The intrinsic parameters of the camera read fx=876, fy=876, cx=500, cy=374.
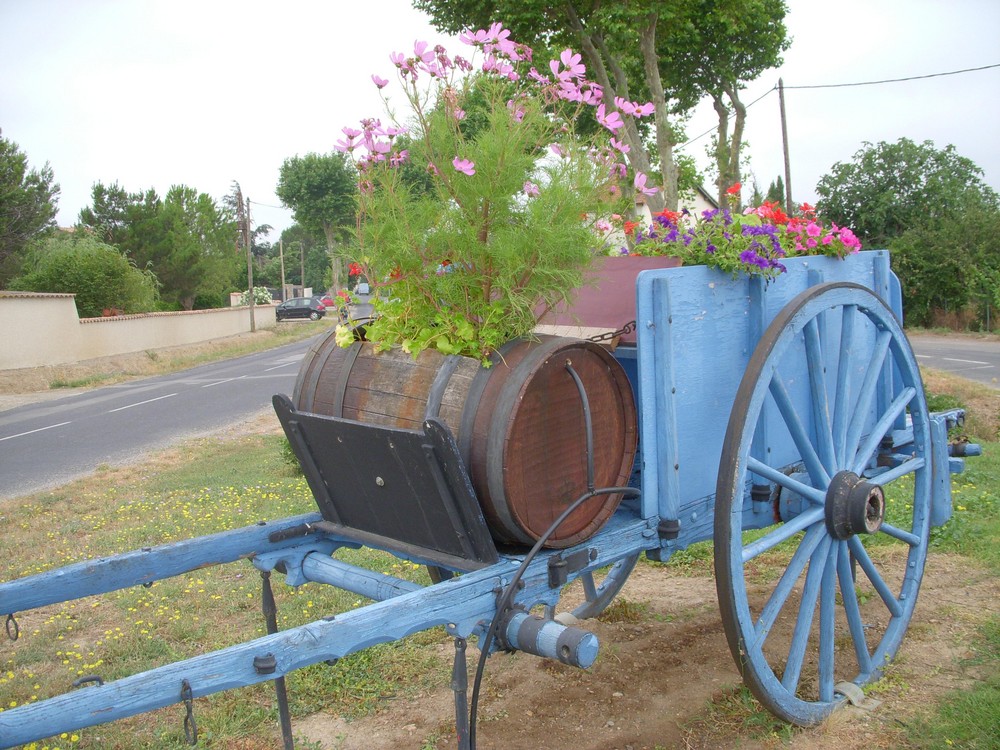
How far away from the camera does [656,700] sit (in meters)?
3.73

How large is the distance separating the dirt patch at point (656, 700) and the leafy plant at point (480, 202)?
172 centimetres

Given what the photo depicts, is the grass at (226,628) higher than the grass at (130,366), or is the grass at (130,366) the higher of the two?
the grass at (130,366)

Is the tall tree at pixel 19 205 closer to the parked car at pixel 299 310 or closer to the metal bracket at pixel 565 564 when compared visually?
the parked car at pixel 299 310

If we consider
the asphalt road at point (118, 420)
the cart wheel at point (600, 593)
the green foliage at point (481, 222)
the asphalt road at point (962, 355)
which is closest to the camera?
the green foliage at point (481, 222)

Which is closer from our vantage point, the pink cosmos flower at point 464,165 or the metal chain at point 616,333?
the pink cosmos flower at point 464,165

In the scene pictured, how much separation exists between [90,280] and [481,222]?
104 feet

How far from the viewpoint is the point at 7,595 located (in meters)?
2.52

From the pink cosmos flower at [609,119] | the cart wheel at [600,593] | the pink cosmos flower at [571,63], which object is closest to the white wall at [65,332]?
the cart wheel at [600,593]

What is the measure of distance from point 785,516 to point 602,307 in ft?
3.54

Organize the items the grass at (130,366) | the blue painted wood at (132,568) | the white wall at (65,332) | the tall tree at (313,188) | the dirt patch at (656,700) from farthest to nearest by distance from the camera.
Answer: the tall tree at (313,188)
the white wall at (65,332)
the grass at (130,366)
the dirt patch at (656,700)
the blue painted wood at (132,568)

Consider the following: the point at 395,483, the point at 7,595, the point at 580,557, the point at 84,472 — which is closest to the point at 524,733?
the point at 580,557

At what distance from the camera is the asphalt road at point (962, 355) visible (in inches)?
655

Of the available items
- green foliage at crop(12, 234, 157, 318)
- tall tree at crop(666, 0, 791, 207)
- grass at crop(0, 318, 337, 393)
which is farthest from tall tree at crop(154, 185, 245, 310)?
tall tree at crop(666, 0, 791, 207)

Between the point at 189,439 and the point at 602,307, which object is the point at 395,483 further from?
the point at 189,439
